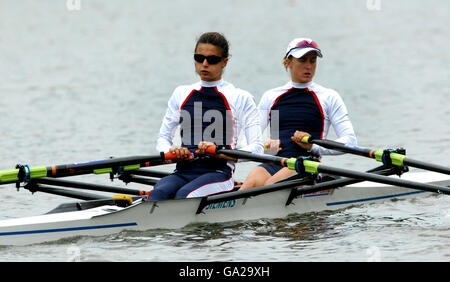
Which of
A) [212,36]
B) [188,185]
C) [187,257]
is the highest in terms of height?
[212,36]

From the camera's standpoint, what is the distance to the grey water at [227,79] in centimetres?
844

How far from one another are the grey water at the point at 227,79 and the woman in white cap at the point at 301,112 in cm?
80

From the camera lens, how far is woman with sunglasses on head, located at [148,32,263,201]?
8.77 metres

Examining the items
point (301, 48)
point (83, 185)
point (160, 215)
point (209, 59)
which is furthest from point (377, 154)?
point (83, 185)

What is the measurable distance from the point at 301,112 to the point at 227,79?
13.7 m

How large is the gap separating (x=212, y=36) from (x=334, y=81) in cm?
1456

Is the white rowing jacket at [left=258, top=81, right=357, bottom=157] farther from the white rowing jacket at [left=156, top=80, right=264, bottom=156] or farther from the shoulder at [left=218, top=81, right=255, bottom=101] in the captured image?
the shoulder at [left=218, top=81, right=255, bottom=101]

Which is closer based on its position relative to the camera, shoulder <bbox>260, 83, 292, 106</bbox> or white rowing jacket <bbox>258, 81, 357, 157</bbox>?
white rowing jacket <bbox>258, 81, 357, 157</bbox>

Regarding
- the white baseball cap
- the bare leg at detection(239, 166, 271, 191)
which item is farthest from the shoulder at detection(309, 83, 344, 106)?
the bare leg at detection(239, 166, 271, 191)

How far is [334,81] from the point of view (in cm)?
2306

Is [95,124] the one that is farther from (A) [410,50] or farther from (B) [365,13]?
(B) [365,13]

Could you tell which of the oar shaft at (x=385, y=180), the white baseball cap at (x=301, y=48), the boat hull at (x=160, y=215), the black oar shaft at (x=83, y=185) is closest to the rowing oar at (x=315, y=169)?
the oar shaft at (x=385, y=180)

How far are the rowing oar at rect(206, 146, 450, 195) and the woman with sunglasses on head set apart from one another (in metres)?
0.17
